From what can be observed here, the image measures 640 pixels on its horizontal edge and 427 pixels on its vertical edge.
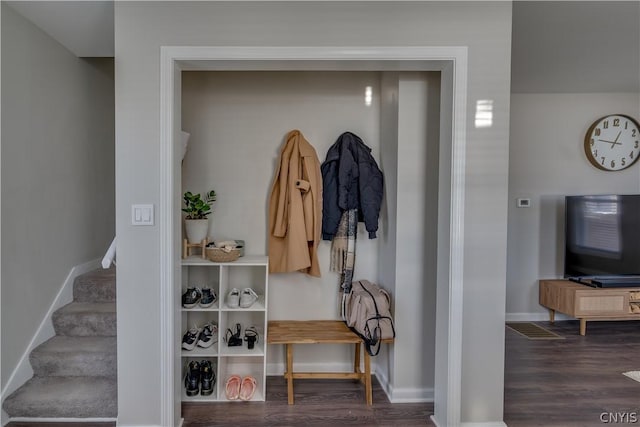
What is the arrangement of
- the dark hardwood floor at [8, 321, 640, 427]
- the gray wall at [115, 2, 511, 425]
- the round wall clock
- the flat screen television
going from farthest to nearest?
the round wall clock → the flat screen television → the dark hardwood floor at [8, 321, 640, 427] → the gray wall at [115, 2, 511, 425]

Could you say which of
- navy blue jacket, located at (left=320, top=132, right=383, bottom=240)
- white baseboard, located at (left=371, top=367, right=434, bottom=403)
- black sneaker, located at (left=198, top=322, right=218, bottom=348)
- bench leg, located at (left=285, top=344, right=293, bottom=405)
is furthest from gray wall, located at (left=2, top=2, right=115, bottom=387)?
white baseboard, located at (left=371, top=367, right=434, bottom=403)

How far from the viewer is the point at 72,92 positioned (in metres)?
2.87

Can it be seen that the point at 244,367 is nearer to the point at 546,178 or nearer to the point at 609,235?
the point at 546,178

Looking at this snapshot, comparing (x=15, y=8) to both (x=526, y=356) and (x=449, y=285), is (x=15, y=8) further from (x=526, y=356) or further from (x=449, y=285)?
(x=526, y=356)

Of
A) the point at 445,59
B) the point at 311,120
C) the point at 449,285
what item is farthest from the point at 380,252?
the point at 445,59

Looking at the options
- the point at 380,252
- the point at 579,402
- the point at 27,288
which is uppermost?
the point at 380,252

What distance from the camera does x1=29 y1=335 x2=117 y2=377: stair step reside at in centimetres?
239

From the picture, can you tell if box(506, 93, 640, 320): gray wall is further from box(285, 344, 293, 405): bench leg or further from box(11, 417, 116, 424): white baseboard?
box(11, 417, 116, 424): white baseboard

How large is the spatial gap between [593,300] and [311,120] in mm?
3181

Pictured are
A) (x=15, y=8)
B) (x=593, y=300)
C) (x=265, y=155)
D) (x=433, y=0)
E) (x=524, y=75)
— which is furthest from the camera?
(x=593, y=300)

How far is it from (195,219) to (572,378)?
288 centimetres

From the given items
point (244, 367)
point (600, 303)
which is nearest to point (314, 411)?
point (244, 367)

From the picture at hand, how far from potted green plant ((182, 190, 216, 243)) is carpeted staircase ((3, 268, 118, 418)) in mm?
735

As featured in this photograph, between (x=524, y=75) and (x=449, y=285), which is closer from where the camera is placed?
(x=449, y=285)
